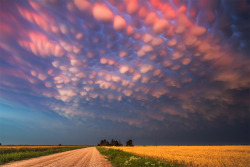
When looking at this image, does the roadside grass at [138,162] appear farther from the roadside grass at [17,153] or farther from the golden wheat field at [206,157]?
the roadside grass at [17,153]

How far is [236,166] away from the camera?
1324 centimetres

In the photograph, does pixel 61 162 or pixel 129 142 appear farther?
pixel 129 142

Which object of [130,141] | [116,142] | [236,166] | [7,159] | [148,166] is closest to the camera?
[148,166]

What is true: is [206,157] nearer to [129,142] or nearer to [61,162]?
[61,162]

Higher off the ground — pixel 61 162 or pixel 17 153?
pixel 17 153

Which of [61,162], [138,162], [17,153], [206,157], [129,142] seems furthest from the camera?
[129,142]

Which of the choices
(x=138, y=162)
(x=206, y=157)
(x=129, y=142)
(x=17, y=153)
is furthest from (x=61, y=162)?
(x=129, y=142)

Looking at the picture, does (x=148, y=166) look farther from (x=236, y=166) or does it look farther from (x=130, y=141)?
(x=130, y=141)

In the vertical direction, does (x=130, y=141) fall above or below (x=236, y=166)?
above

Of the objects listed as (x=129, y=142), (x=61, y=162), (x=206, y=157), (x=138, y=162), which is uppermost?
(x=129, y=142)

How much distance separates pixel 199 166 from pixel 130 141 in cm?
17406

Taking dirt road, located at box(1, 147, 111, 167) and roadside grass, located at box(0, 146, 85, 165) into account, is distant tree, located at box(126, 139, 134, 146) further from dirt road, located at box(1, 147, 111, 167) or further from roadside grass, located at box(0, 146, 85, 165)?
dirt road, located at box(1, 147, 111, 167)

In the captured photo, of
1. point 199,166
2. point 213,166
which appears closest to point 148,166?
point 199,166

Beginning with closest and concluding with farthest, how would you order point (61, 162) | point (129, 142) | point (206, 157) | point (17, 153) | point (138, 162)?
point (138, 162)
point (61, 162)
point (206, 157)
point (17, 153)
point (129, 142)
